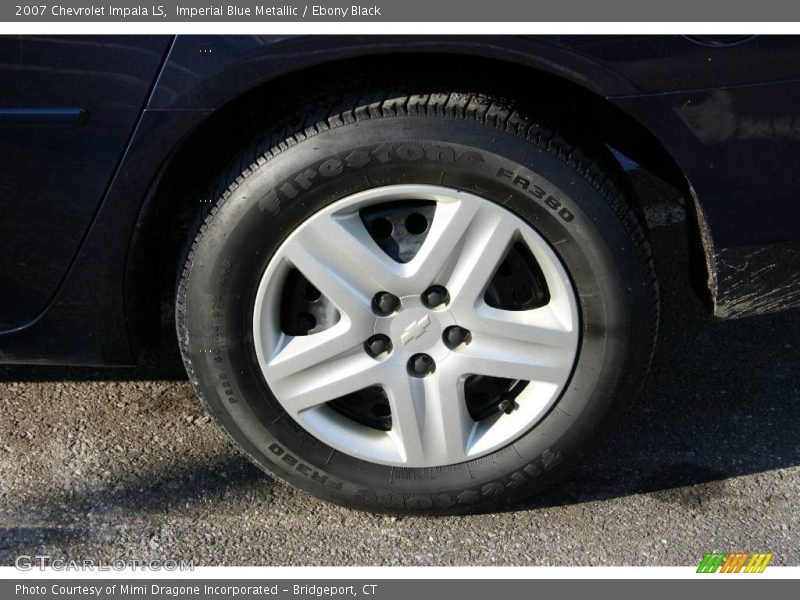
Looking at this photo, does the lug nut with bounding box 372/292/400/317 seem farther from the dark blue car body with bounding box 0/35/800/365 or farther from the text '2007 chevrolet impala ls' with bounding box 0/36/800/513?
the dark blue car body with bounding box 0/35/800/365

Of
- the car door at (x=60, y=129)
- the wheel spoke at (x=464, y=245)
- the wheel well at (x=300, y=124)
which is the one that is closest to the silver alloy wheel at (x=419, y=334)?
the wheel spoke at (x=464, y=245)

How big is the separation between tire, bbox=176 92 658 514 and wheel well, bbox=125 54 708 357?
6 cm

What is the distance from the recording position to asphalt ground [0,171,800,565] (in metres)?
2.42

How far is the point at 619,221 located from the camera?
2186 millimetres

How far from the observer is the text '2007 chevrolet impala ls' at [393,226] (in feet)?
6.66

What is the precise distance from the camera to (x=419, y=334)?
227 centimetres

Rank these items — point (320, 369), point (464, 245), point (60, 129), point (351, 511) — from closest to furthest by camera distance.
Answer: point (60, 129) → point (464, 245) → point (320, 369) → point (351, 511)

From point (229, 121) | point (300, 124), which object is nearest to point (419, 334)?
point (300, 124)

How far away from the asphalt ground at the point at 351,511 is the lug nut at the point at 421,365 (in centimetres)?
43

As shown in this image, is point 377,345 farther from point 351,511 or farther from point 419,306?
point 351,511

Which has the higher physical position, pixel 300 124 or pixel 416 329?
pixel 300 124

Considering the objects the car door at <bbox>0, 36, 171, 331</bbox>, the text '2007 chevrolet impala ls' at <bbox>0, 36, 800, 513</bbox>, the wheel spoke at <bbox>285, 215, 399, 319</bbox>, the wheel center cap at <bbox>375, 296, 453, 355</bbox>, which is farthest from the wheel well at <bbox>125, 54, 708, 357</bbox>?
the wheel center cap at <bbox>375, 296, 453, 355</bbox>

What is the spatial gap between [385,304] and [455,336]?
0.59 feet

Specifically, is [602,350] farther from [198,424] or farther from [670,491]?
[198,424]
